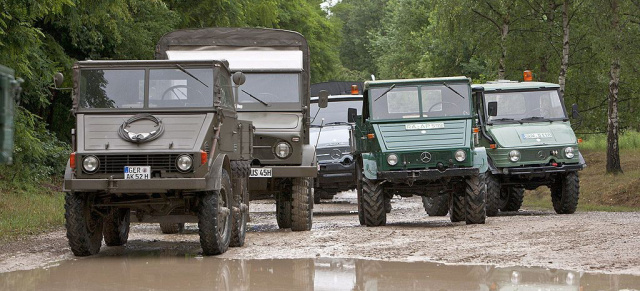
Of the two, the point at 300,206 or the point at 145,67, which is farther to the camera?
the point at 300,206

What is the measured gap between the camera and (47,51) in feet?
84.3

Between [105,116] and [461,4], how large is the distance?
2279 centimetres

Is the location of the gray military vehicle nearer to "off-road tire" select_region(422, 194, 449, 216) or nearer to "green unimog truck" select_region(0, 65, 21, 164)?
"green unimog truck" select_region(0, 65, 21, 164)

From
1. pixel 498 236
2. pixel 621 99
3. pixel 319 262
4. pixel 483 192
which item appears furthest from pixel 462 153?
pixel 621 99

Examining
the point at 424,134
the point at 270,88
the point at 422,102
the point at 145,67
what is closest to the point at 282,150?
the point at 270,88

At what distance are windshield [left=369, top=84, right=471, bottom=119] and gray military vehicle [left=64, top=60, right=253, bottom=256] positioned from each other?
4.50m

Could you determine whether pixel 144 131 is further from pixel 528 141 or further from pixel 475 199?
pixel 528 141

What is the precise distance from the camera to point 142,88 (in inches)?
538

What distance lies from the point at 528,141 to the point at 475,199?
360 cm

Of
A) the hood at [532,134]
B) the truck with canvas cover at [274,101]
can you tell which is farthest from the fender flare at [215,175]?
the hood at [532,134]

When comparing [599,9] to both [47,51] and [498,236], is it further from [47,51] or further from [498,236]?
[498,236]

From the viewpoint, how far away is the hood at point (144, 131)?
12.9 metres

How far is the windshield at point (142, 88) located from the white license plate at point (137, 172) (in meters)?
1.06

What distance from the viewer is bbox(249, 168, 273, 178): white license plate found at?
54.5 feet
